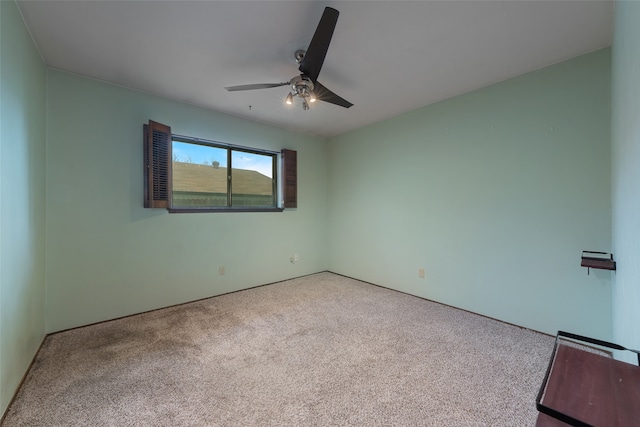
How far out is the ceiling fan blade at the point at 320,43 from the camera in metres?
1.50

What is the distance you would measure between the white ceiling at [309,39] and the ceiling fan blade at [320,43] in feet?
Result: 0.74

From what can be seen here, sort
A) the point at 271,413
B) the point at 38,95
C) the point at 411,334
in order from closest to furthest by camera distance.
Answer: the point at 271,413 < the point at 38,95 < the point at 411,334

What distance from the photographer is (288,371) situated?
6.13ft

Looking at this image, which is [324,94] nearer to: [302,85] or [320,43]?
[302,85]

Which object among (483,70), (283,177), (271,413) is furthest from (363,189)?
(271,413)

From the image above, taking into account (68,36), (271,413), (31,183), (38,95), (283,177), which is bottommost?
(271,413)

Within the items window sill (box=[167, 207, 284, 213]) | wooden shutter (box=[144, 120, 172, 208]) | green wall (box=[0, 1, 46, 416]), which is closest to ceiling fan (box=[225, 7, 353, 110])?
wooden shutter (box=[144, 120, 172, 208])

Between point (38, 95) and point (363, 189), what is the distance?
12.1 feet

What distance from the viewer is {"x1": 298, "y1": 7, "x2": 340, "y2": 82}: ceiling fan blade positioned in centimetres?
150

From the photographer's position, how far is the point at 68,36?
6.44 ft

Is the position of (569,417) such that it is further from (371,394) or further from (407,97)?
(407,97)

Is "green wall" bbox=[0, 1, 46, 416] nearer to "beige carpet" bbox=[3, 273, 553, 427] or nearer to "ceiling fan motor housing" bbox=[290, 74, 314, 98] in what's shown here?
"beige carpet" bbox=[3, 273, 553, 427]

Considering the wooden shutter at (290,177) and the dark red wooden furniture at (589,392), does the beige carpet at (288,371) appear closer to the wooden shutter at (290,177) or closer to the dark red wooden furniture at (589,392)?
the dark red wooden furniture at (589,392)

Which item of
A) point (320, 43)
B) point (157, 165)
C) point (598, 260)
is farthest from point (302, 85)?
point (598, 260)
